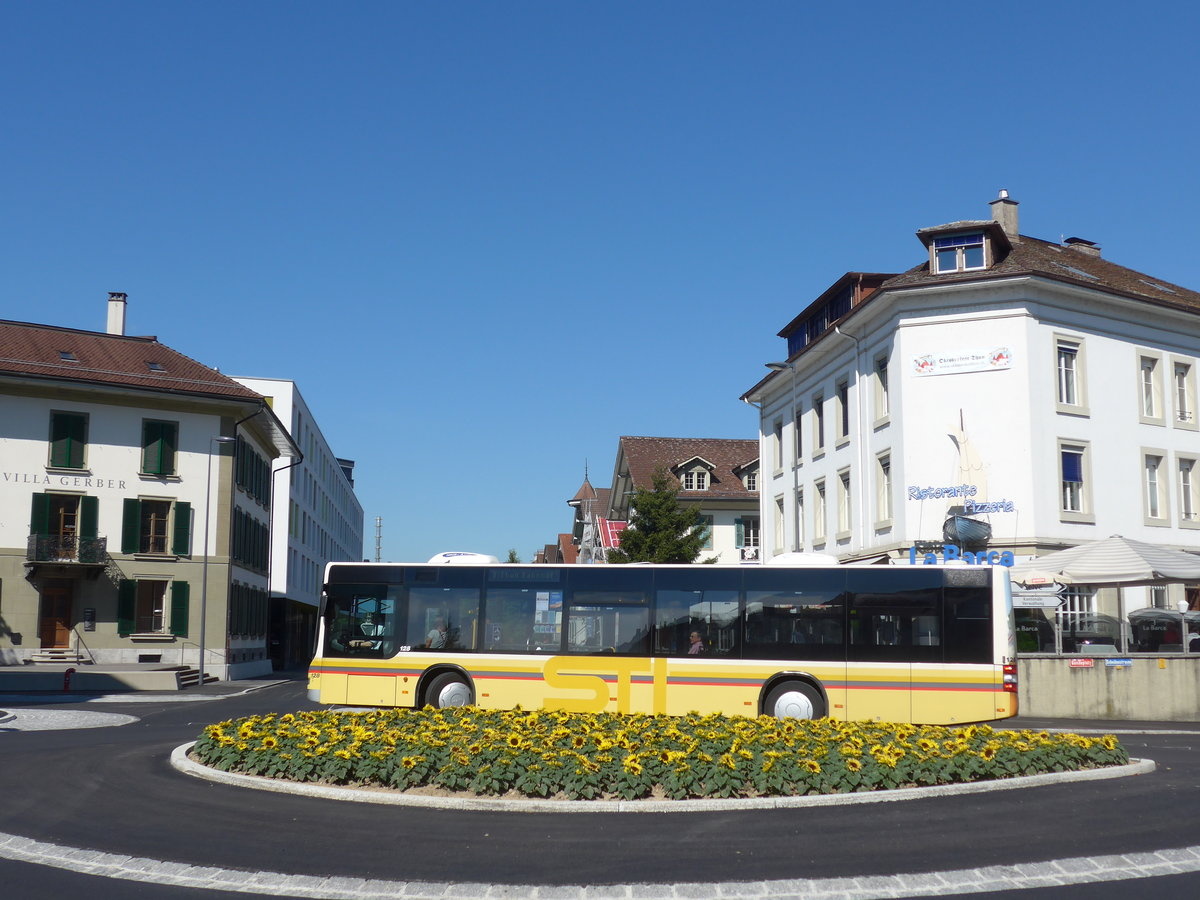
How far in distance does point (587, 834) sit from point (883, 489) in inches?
1082

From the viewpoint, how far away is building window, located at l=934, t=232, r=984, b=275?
34.6 metres

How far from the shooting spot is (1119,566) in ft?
89.8

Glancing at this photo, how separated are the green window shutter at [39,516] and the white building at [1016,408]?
1017 inches

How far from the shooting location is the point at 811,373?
4234cm

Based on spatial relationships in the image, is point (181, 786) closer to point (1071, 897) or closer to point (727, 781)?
point (727, 781)

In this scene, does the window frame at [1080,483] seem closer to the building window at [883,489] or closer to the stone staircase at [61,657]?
the building window at [883,489]

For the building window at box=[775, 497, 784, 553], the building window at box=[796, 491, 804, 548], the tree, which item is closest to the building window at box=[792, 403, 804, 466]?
the building window at box=[796, 491, 804, 548]

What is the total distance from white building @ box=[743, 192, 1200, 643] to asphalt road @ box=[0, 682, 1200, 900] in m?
20.7

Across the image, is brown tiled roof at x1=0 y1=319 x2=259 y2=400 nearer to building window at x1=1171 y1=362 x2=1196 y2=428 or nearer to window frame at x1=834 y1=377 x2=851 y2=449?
window frame at x1=834 y1=377 x2=851 y2=449

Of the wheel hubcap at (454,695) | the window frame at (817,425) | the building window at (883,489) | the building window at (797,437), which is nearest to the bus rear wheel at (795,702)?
the wheel hubcap at (454,695)

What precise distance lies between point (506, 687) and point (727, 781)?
8.82 metres

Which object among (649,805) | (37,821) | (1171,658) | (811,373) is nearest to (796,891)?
(649,805)

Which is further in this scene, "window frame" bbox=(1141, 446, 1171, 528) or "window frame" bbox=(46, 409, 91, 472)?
"window frame" bbox=(46, 409, 91, 472)

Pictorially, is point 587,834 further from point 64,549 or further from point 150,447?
point 150,447
